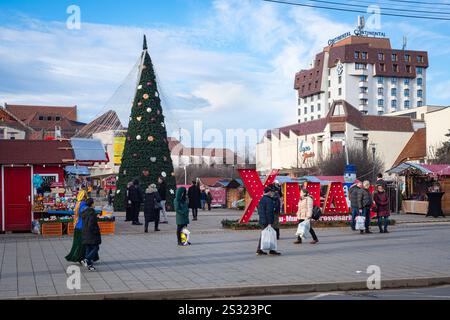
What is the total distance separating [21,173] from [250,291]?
1291 cm

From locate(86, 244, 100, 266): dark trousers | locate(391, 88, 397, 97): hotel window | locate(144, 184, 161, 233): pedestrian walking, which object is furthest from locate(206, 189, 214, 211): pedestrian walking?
locate(391, 88, 397, 97): hotel window

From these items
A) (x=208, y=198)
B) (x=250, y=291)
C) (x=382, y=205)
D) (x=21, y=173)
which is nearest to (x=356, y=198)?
(x=382, y=205)

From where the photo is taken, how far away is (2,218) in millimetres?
20500

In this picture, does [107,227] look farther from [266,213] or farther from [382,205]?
[382,205]

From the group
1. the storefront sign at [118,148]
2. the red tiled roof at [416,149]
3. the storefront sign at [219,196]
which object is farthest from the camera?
the red tiled roof at [416,149]

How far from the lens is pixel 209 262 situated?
13688 mm

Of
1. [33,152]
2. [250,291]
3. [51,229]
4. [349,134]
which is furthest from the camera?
[349,134]

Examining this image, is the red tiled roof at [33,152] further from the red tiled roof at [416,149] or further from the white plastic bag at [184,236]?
the red tiled roof at [416,149]

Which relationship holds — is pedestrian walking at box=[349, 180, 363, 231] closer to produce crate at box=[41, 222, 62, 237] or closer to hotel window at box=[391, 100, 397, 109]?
produce crate at box=[41, 222, 62, 237]

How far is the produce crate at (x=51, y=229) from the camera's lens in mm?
20016

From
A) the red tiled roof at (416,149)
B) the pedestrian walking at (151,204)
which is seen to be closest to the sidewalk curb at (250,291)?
the pedestrian walking at (151,204)

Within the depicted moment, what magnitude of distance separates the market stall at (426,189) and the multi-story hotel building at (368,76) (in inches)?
2880

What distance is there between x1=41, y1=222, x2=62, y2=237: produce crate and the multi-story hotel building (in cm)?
9185

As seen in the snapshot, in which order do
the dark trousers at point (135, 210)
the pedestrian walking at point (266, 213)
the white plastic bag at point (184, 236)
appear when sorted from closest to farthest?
1. the pedestrian walking at point (266, 213)
2. the white plastic bag at point (184, 236)
3. the dark trousers at point (135, 210)
